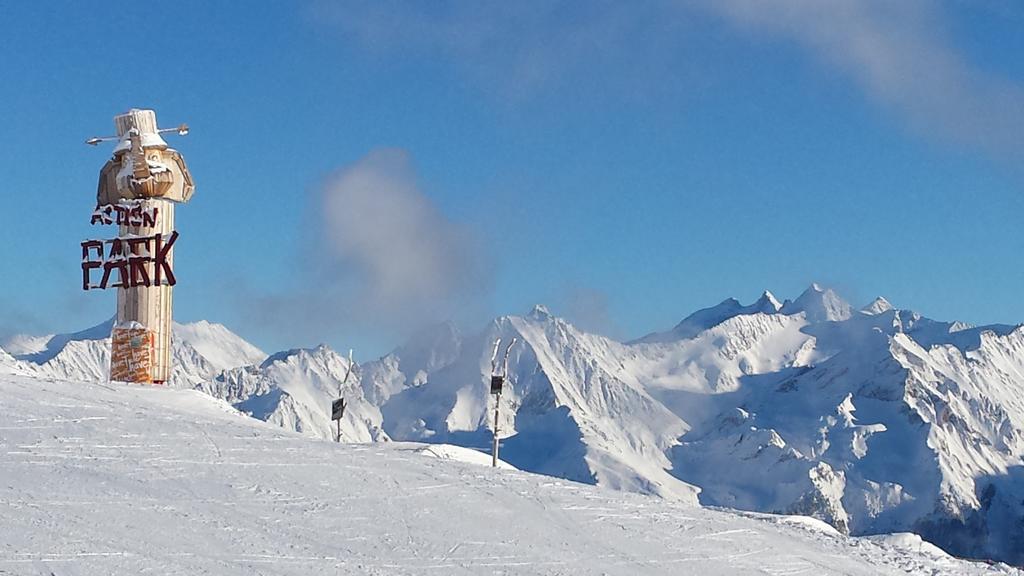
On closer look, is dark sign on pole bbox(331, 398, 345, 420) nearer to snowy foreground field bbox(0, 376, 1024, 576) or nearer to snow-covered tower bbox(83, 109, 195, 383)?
snow-covered tower bbox(83, 109, 195, 383)

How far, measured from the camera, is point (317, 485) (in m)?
34.9

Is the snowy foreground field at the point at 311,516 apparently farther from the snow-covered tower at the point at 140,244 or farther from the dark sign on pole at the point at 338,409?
the dark sign on pole at the point at 338,409

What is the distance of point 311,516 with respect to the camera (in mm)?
32156

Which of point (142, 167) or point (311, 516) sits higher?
point (142, 167)

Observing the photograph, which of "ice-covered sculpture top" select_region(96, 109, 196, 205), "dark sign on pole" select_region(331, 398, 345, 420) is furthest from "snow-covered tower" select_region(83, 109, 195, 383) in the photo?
"dark sign on pole" select_region(331, 398, 345, 420)

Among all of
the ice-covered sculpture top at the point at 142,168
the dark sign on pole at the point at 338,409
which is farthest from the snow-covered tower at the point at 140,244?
the dark sign on pole at the point at 338,409

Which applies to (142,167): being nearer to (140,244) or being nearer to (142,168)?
(142,168)

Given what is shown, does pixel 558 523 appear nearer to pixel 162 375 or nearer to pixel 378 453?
pixel 378 453

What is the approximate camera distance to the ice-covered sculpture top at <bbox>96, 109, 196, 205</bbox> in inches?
2015

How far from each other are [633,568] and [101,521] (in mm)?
11035

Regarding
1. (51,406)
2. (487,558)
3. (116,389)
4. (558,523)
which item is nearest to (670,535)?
(558,523)

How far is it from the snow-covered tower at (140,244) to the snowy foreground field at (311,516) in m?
7.87

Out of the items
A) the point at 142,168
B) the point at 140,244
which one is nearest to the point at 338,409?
the point at 140,244

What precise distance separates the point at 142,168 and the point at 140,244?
262 centimetres
